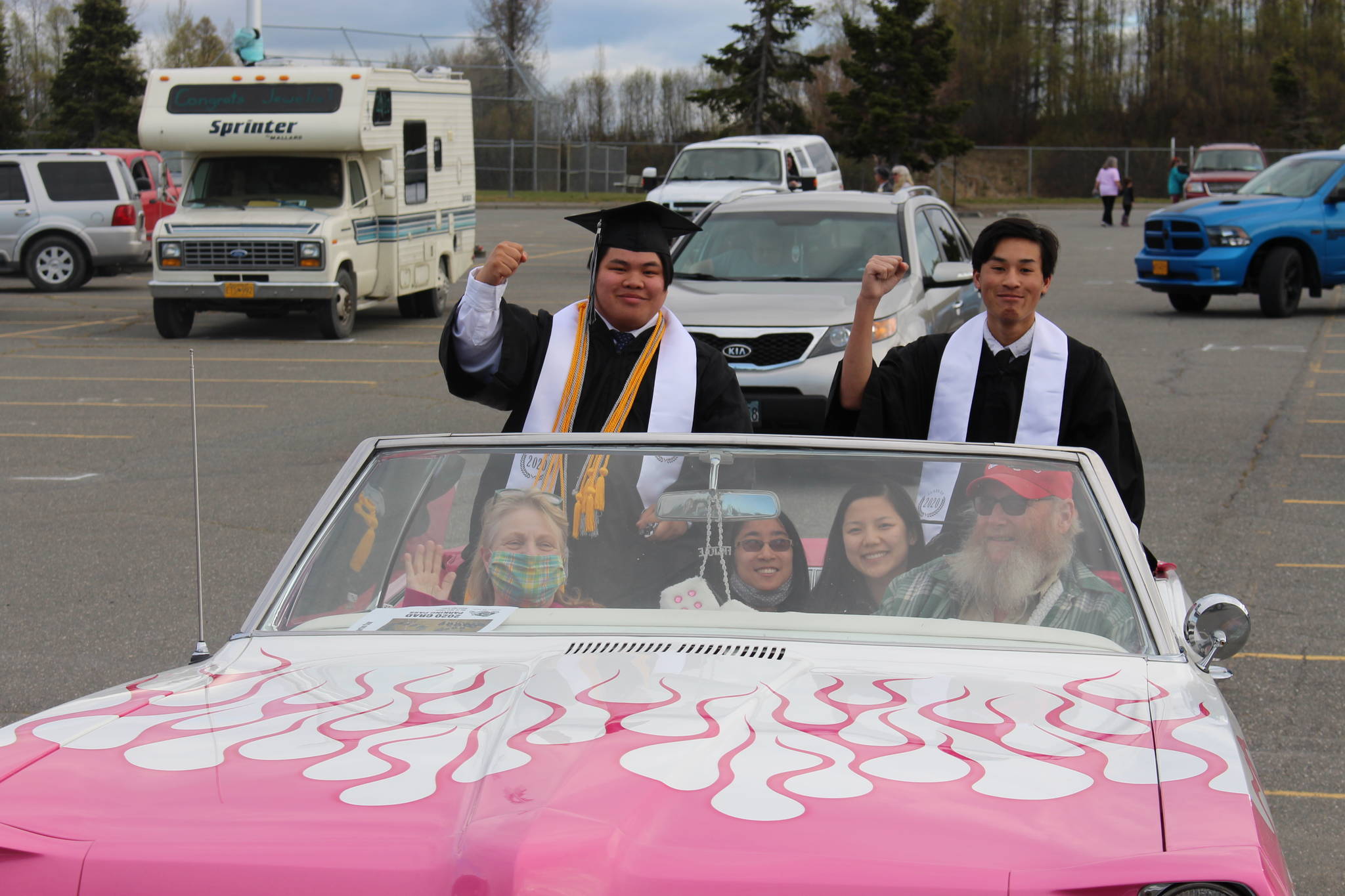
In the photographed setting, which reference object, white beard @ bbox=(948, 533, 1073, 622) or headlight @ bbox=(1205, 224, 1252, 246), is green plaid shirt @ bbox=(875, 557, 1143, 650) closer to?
white beard @ bbox=(948, 533, 1073, 622)

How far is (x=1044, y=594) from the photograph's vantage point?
3.06 meters

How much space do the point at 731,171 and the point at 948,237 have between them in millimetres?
13330

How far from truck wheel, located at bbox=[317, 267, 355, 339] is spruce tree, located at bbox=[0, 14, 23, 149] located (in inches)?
1635

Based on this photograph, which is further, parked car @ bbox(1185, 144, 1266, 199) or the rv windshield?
parked car @ bbox(1185, 144, 1266, 199)

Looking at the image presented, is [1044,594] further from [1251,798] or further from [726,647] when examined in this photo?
[1251,798]

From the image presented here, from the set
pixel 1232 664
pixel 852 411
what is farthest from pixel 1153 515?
pixel 852 411

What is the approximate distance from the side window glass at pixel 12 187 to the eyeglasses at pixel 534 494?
2092 cm

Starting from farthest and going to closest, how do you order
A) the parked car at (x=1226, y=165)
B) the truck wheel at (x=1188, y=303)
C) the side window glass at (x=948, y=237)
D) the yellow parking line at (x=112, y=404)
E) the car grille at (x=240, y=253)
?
the parked car at (x=1226, y=165)
the truck wheel at (x=1188, y=303)
the car grille at (x=240, y=253)
the yellow parking line at (x=112, y=404)
the side window glass at (x=948, y=237)

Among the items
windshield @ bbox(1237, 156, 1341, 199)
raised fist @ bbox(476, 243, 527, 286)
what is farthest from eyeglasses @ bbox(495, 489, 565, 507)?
windshield @ bbox(1237, 156, 1341, 199)

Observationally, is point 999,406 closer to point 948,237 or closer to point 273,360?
point 948,237

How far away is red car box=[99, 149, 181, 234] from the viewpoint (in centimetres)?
2359

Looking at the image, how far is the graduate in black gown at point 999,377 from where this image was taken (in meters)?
4.18

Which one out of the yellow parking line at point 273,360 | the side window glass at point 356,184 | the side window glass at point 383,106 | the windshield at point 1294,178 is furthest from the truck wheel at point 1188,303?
the side window glass at point 356,184

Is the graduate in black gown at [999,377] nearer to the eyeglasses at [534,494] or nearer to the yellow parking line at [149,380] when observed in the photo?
the eyeglasses at [534,494]
